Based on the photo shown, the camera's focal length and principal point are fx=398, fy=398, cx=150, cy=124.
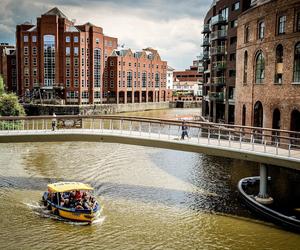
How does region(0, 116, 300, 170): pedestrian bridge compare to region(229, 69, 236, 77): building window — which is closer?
region(0, 116, 300, 170): pedestrian bridge

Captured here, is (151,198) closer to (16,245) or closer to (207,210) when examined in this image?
(207,210)

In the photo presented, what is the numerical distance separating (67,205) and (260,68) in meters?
20.9

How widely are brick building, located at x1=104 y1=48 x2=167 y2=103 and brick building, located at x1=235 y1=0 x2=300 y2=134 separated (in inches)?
2435

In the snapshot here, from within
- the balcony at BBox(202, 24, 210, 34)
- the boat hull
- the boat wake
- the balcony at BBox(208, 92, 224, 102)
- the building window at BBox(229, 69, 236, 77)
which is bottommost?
the boat wake

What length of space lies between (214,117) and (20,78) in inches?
2071

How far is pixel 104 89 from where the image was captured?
320ft

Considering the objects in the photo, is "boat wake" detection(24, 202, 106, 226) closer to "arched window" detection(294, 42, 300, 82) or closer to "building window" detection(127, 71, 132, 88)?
"arched window" detection(294, 42, 300, 82)

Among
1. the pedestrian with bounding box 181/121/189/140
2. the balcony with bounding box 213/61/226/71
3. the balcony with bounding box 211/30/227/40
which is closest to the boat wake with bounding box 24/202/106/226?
the pedestrian with bounding box 181/121/189/140

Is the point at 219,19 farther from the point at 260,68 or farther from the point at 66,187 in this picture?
the point at 66,187

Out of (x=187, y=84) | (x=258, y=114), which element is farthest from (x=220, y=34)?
(x=187, y=84)

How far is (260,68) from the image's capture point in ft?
113

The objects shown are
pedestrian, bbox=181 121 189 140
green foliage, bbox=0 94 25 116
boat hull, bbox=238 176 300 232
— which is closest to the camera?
boat hull, bbox=238 176 300 232

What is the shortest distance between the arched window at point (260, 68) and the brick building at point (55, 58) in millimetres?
59159

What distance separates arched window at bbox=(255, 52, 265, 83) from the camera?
3403 centimetres
